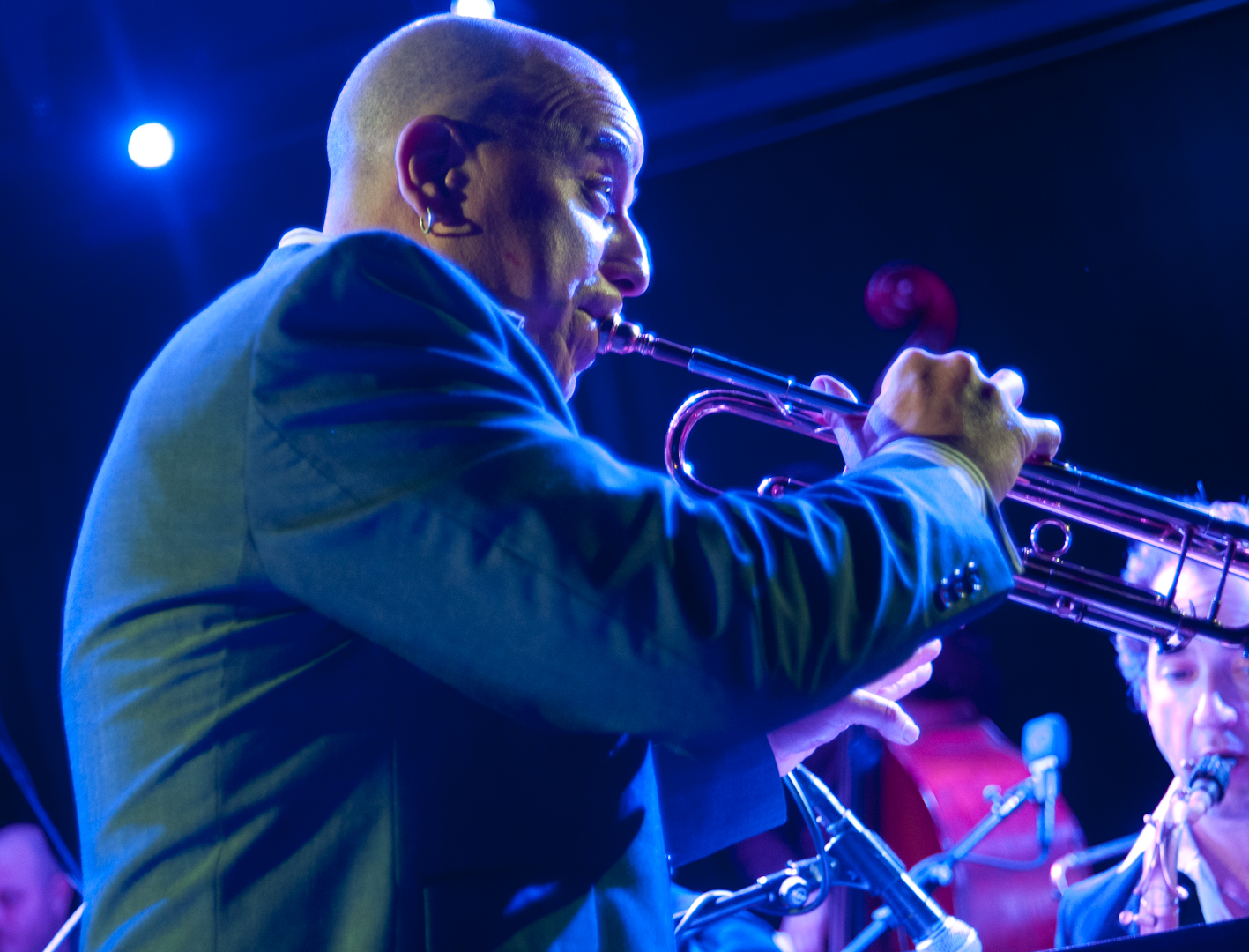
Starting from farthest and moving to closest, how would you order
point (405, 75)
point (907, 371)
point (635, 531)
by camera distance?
point (405, 75), point (907, 371), point (635, 531)

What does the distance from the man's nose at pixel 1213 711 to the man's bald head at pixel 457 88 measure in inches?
127

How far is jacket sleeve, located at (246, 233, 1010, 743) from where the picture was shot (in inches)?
31.3

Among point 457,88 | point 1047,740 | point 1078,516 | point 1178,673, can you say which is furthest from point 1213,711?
point 457,88

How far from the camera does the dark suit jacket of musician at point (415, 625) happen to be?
0.80 m

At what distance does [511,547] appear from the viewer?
79 centimetres

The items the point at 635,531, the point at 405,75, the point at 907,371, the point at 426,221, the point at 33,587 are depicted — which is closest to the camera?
the point at 635,531

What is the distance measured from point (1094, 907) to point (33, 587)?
4233 millimetres

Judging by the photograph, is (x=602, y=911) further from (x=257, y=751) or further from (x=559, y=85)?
(x=559, y=85)

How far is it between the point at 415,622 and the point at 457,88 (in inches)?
33.8

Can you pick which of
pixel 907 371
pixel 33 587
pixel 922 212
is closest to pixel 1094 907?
pixel 922 212

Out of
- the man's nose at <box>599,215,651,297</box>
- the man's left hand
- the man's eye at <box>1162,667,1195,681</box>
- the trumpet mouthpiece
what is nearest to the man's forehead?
the man's nose at <box>599,215,651,297</box>

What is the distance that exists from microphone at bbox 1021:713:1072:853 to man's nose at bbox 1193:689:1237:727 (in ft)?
1.61

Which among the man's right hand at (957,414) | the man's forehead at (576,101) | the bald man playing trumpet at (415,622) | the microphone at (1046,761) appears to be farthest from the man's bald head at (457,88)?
the microphone at (1046,761)

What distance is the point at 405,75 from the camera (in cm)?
143
